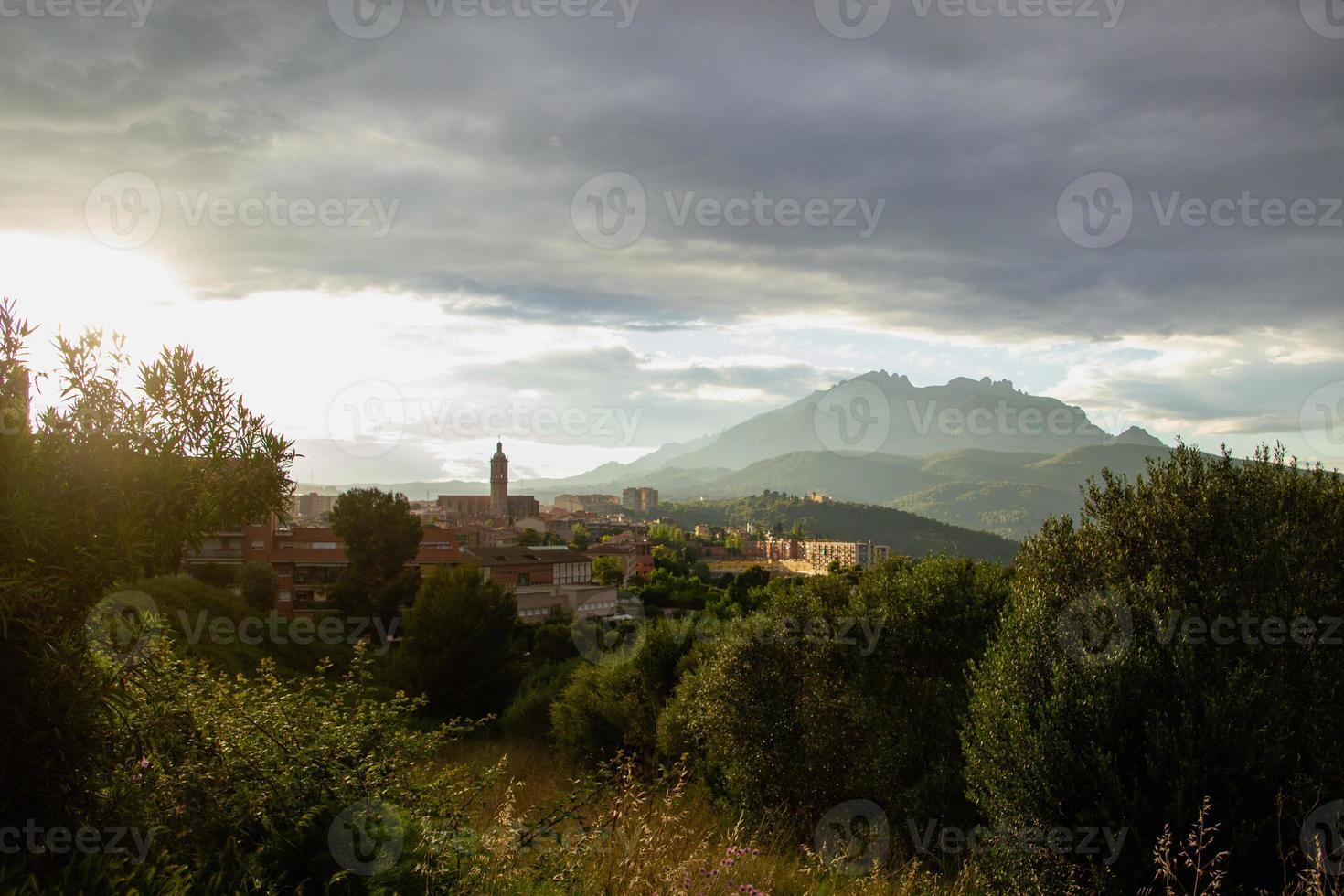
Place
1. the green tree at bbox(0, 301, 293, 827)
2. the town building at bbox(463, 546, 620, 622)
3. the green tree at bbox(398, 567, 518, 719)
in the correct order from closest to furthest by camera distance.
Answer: the green tree at bbox(0, 301, 293, 827) < the green tree at bbox(398, 567, 518, 719) < the town building at bbox(463, 546, 620, 622)

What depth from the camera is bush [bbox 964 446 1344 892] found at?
8.56 m

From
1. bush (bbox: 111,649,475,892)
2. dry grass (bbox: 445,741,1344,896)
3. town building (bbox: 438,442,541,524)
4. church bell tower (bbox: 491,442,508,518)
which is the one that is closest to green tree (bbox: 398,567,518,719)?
dry grass (bbox: 445,741,1344,896)

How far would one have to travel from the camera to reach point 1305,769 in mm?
9398

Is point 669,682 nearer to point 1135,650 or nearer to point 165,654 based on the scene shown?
point 1135,650

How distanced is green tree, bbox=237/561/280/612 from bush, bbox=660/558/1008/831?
35825 millimetres

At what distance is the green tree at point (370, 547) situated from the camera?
4478 cm

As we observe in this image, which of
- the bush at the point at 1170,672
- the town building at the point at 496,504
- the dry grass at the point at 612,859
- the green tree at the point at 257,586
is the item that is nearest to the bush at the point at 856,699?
the bush at the point at 1170,672

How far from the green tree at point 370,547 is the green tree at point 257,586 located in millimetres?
3452

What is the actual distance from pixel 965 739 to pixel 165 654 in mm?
9263

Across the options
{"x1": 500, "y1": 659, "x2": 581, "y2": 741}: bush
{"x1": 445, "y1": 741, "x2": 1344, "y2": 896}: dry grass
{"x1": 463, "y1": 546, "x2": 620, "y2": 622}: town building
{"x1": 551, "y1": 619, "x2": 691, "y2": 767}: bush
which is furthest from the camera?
{"x1": 463, "y1": 546, "x2": 620, "y2": 622}: town building

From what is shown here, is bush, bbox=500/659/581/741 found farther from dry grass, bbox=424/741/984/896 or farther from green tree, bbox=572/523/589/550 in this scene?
green tree, bbox=572/523/589/550

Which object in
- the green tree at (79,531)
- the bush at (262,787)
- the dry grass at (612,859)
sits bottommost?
the dry grass at (612,859)

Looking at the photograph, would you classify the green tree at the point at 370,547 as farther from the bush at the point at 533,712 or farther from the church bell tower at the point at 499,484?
the church bell tower at the point at 499,484

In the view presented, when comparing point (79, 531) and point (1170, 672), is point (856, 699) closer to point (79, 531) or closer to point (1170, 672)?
point (1170, 672)
